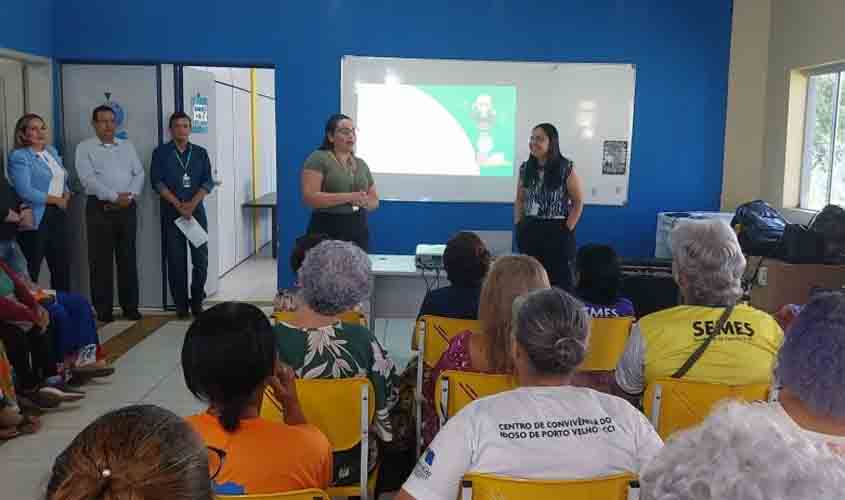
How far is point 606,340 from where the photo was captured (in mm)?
2840

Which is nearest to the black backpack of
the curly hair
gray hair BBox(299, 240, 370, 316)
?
gray hair BBox(299, 240, 370, 316)

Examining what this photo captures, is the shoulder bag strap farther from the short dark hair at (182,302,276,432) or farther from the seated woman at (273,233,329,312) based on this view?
the seated woman at (273,233,329,312)

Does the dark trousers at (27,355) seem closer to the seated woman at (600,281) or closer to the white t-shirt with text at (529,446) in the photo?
the seated woman at (600,281)

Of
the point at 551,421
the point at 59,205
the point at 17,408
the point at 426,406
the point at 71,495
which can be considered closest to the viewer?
the point at 71,495

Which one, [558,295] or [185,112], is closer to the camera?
[558,295]

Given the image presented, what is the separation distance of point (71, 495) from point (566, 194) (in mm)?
4284

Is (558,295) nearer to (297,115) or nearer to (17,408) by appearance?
(17,408)

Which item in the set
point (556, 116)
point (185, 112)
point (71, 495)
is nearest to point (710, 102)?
point (556, 116)

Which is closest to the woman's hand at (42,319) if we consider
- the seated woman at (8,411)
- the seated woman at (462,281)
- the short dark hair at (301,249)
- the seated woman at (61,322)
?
the seated woman at (61,322)

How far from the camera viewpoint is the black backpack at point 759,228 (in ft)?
17.0

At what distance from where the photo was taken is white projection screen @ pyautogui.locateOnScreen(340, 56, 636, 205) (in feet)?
20.1

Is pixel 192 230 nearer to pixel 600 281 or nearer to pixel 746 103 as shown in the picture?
pixel 600 281

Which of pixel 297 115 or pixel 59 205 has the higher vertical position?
pixel 297 115

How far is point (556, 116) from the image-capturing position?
20.4ft
